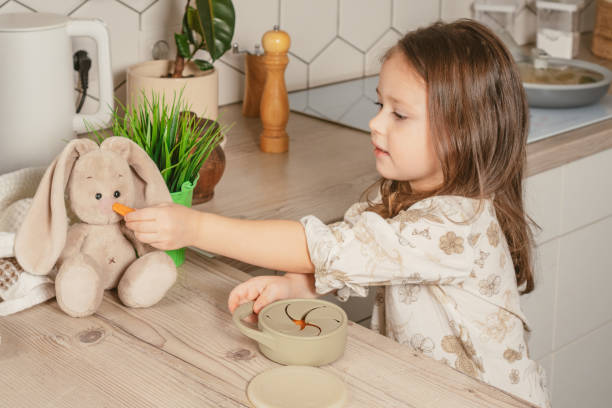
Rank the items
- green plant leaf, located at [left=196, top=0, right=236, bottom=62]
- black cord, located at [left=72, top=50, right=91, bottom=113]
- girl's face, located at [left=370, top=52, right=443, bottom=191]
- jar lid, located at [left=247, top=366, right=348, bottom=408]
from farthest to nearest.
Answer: black cord, located at [left=72, top=50, right=91, bottom=113]
green plant leaf, located at [left=196, top=0, right=236, bottom=62]
girl's face, located at [left=370, top=52, right=443, bottom=191]
jar lid, located at [left=247, top=366, right=348, bottom=408]

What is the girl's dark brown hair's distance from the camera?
93 cm

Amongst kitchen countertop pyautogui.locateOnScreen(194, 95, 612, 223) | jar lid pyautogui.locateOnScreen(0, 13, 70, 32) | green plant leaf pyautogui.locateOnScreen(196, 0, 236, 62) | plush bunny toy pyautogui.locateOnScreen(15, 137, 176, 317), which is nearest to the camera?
plush bunny toy pyautogui.locateOnScreen(15, 137, 176, 317)

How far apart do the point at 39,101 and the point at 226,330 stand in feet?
1.60

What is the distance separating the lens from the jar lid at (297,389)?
681 mm

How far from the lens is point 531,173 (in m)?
1.37

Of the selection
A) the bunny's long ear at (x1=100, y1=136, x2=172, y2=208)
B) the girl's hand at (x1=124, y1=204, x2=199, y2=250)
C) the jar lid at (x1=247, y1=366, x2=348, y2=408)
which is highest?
the bunny's long ear at (x1=100, y1=136, x2=172, y2=208)

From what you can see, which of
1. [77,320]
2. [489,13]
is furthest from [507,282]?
[489,13]

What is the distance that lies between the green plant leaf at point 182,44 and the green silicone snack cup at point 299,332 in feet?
2.34

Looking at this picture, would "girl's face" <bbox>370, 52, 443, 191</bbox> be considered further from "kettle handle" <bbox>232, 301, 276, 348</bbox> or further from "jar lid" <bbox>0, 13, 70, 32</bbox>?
"jar lid" <bbox>0, 13, 70, 32</bbox>

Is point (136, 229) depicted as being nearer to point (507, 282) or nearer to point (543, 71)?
point (507, 282)

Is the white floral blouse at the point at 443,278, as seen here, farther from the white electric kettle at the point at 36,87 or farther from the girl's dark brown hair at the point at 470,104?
the white electric kettle at the point at 36,87

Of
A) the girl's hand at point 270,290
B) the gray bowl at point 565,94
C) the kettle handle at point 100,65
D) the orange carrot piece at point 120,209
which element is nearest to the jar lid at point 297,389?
the girl's hand at point 270,290

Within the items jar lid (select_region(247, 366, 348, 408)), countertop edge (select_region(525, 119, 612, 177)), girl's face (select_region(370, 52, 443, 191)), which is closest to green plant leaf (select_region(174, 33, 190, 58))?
girl's face (select_region(370, 52, 443, 191))

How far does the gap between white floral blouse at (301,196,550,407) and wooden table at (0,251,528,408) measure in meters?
0.10
